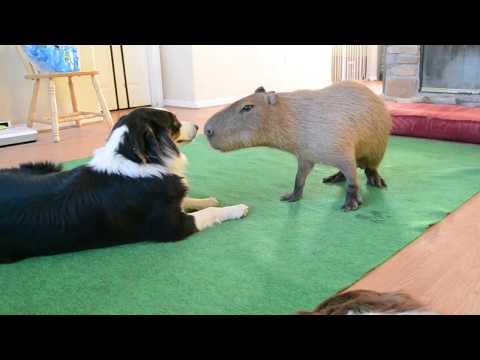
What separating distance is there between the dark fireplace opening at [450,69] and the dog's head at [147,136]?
3.49 meters

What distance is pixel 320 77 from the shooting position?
25.7ft

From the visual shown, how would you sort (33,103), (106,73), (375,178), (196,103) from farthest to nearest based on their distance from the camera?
(196,103), (106,73), (33,103), (375,178)

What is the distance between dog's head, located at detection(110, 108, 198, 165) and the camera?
Answer: 1.88m

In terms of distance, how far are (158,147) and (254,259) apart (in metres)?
0.67

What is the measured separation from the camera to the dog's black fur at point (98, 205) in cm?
173

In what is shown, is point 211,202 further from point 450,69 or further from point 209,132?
point 450,69

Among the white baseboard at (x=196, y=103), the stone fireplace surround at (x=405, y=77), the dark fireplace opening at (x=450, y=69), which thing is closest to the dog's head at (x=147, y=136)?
the stone fireplace surround at (x=405, y=77)

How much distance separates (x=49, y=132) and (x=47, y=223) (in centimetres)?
323

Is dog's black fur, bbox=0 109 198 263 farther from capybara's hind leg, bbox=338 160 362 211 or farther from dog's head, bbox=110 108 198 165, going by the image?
capybara's hind leg, bbox=338 160 362 211

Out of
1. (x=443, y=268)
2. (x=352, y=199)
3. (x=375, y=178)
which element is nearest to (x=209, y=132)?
(x=352, y=199)

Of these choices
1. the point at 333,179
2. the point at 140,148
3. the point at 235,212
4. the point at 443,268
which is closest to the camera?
the point at 443,268

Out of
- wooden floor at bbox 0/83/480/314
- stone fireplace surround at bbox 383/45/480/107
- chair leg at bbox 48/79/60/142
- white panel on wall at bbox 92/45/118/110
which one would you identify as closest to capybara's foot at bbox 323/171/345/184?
wooden floor at bbox 0/83/480/314

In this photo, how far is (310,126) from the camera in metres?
2.22

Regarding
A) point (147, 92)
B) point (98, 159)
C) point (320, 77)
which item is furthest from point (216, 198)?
point (320, 77)
